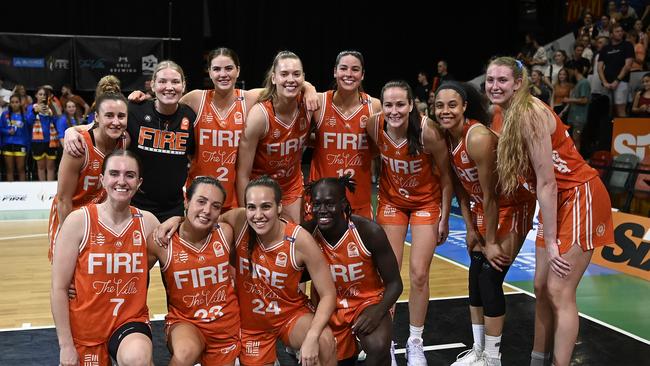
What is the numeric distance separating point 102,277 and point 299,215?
1.54 metres

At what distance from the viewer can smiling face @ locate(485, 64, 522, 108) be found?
136 inches

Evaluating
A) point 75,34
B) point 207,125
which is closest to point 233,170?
point 207,125

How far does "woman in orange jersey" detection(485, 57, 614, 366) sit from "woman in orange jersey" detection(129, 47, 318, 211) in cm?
123

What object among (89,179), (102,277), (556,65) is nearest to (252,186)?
(102,277)

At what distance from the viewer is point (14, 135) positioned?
10.6m

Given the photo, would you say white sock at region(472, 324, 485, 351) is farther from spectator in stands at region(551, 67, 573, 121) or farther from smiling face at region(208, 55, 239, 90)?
spectator in stands at region(551, 67, 573, 121)

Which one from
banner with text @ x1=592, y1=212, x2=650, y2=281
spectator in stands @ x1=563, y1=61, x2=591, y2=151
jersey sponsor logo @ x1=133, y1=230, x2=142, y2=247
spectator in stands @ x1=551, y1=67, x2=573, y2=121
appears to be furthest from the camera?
spectator in stands @ x1=551, y1=67, x2=573, y2=121

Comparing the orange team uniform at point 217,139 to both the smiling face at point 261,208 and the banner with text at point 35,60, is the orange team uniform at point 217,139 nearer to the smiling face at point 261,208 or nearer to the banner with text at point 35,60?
the smiling face at point 261,208

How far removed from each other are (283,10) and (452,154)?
10854 mm

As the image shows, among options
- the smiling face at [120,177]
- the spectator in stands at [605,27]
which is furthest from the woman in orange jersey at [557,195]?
the spectator in stands at [605,27]

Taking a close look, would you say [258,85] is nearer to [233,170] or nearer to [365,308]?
[233,170]

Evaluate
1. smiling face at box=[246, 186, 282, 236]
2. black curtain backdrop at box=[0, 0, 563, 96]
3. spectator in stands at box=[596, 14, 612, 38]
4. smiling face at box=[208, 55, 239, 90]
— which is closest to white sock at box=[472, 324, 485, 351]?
smiling face at box=[246, 186, 282, 236]

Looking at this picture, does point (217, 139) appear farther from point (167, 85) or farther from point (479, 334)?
point (479, 334)

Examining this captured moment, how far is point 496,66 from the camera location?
349cm
